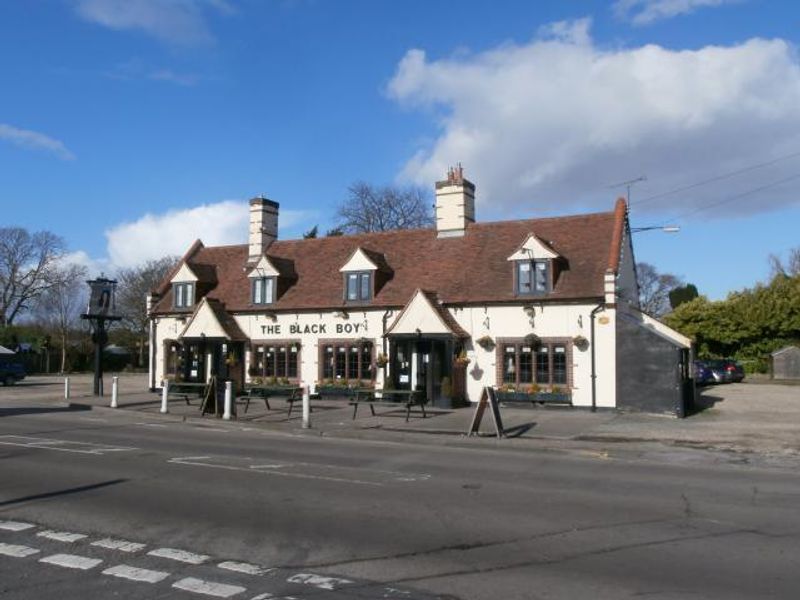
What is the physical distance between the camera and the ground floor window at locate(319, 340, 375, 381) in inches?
1130

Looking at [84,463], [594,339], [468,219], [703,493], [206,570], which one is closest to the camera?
[206,570]

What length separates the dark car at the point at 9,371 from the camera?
1659 inches

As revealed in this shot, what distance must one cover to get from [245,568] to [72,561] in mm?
1664

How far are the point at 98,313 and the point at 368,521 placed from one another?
23.6m

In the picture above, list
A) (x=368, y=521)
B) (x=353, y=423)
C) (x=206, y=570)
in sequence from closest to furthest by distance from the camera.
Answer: (x=206, y=570) → (x=368, y=521) → (x=353, y=423)

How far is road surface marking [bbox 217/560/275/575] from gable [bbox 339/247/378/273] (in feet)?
73.7

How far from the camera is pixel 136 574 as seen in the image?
647cm

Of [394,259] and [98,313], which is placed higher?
[394,259]

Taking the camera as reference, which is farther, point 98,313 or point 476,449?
point 98,313

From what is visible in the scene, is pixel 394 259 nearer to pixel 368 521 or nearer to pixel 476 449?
pixel 476 449

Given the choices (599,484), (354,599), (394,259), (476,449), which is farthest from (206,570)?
(394,259)

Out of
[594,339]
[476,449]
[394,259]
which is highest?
[394,259]

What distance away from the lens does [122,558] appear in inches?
275

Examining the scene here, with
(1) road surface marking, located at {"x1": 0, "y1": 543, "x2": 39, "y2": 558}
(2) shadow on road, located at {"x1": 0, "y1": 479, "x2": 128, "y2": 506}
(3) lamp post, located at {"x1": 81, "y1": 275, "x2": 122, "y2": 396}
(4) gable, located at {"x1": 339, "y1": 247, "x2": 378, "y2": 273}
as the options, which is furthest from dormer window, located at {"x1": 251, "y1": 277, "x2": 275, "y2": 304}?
(1) road surface marking, located at {"x1": 0, "y1": 543, "x2": 39, "y2": 558}
